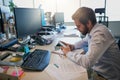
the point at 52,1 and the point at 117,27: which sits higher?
the point at 52,1

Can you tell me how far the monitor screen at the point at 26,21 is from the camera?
60.8 inches

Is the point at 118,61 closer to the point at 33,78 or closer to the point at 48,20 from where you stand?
the point at 33,78

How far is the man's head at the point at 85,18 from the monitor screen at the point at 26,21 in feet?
2.08

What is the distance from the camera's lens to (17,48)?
158 cm

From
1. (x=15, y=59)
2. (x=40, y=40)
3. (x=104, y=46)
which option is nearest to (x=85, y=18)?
(x=104, y=46)

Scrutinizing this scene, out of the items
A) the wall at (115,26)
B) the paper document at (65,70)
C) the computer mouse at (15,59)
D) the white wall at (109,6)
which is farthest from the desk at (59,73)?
the wall at (115,26)

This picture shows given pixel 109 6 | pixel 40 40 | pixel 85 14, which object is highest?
pixel 109 6

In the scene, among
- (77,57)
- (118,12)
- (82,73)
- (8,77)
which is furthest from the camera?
(118,12)

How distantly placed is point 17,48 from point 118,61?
1.05 meters

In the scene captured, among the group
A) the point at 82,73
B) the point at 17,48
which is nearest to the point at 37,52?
the point at 17,48

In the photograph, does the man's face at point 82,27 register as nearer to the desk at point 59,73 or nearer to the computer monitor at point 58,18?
the desk at point 59,73

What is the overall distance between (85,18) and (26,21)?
788 millimetres

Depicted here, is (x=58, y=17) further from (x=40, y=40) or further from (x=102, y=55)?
(x=102, y=55)

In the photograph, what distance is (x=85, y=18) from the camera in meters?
1.26
